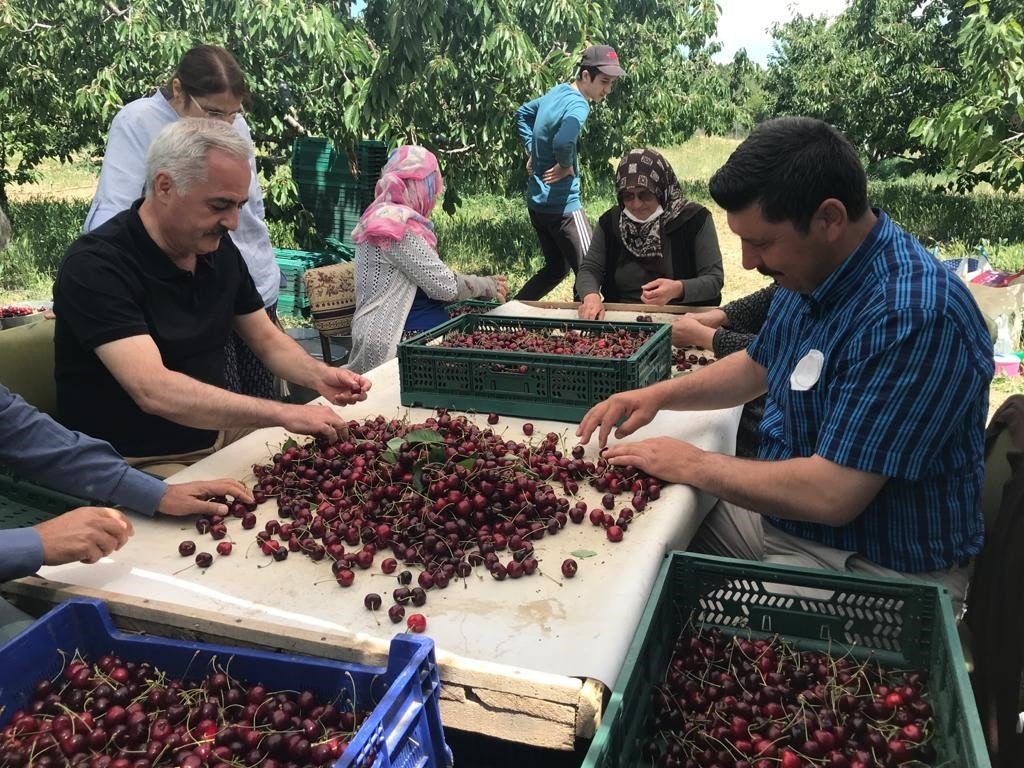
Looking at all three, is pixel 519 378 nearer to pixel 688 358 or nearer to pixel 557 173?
pixel 688 358

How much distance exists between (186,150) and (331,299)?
2379 mm

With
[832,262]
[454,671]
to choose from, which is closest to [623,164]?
[832,262]

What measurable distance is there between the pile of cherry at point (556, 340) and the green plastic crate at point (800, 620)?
3.90 ft

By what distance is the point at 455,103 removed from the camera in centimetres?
871

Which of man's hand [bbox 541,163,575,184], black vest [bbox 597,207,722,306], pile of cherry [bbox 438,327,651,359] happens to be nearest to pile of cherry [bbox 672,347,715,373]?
pile of cherry [bbox 438,327,651,359]

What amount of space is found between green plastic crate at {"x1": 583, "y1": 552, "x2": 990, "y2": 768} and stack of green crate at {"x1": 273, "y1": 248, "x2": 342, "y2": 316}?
5.39 meters

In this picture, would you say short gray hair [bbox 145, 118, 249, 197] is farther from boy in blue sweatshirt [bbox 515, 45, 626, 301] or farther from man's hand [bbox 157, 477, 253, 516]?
boy in blue sweatshirt [bbox 515, 45, 626, 301]

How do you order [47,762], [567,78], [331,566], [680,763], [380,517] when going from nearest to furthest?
[47,762] → [680,763] → [331,566] → [380,517] → [567,78]

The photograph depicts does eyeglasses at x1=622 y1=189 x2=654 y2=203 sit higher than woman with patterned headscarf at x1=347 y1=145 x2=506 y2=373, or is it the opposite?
eyeglasses at x1=622 y1=189 x2=654 y2=203

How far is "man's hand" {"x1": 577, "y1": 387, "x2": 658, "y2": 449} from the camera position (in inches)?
92.2

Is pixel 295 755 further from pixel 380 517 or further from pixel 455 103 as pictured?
pixel 455 103

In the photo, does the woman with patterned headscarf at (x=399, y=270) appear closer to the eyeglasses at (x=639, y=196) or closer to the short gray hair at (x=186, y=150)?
the eyeglasses at (x=639, y=196)

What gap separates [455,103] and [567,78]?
121 cm

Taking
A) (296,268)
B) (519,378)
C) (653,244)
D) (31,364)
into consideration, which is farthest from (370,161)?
(519,378)
